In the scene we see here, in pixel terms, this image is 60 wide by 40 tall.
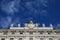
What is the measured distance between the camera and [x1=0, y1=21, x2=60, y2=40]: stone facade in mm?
54188

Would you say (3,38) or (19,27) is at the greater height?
(19,27)

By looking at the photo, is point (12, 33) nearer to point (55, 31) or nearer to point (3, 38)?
point (3, 38)

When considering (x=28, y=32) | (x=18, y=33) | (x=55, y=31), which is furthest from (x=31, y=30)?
(x=55, y=31)

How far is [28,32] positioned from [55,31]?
9.58 metres

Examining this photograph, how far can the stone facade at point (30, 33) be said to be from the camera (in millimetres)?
54188

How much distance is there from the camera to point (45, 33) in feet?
180

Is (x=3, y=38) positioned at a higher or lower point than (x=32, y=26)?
lower

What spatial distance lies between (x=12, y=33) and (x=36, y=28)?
28.7 feet

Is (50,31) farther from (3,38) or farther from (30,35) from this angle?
(3,38)

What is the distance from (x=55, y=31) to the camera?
54.9m

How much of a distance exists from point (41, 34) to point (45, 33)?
1.49 metres

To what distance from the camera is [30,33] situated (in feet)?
180

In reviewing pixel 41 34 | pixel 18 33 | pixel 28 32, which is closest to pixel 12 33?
pixel 18 33

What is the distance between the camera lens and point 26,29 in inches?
2159
